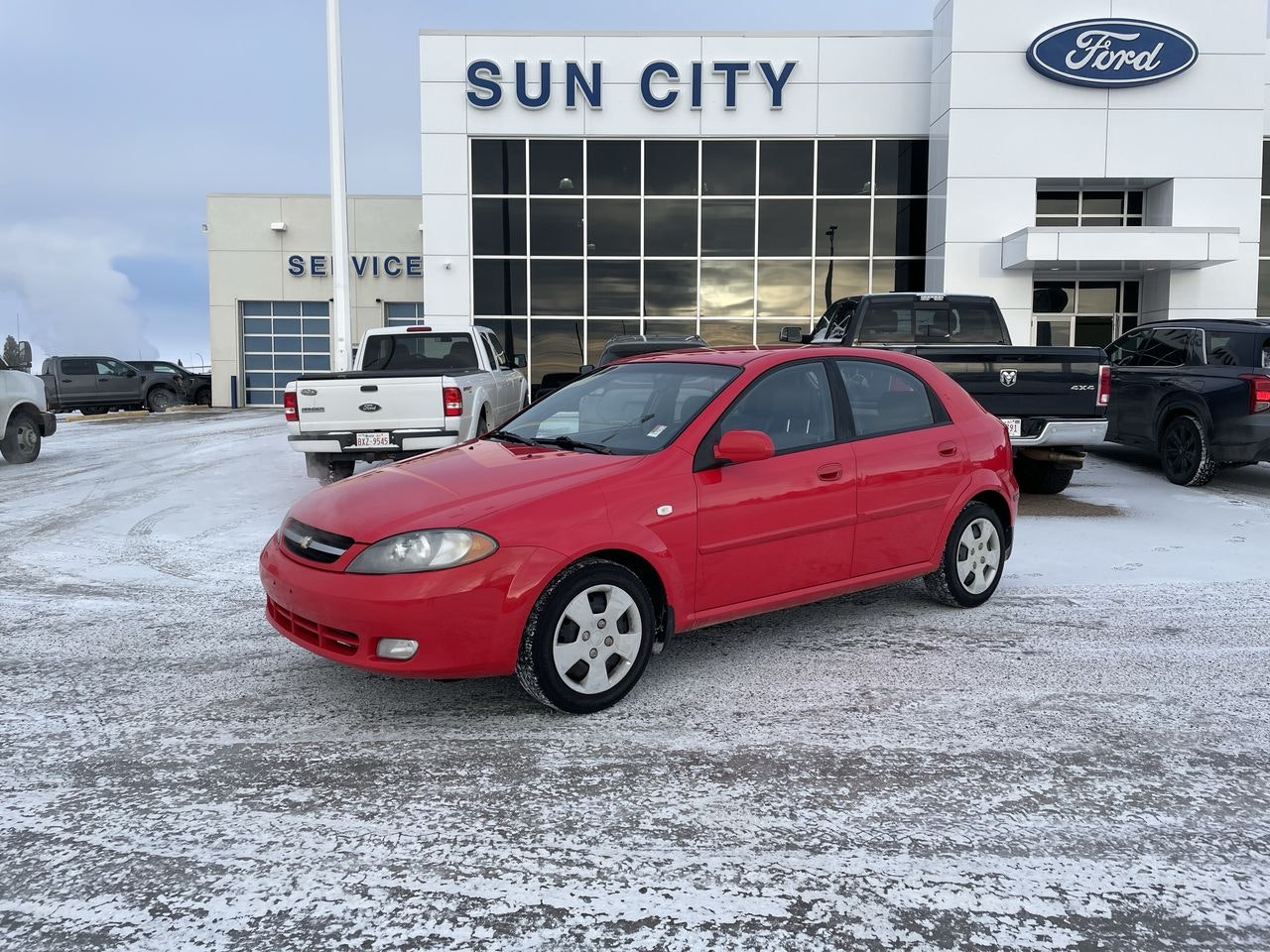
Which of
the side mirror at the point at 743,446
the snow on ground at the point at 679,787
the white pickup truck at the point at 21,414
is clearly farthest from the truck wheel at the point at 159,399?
the side mirror at the point at 743,446

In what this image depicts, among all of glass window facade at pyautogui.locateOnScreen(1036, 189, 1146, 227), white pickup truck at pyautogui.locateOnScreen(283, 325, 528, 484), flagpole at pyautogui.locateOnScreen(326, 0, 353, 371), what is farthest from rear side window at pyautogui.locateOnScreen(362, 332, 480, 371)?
glass window facade at pyautogui.locateOnScreen(1036, 189, 1146, 227)

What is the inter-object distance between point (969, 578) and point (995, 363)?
11.6ft

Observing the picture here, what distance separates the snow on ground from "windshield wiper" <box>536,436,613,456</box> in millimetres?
1141

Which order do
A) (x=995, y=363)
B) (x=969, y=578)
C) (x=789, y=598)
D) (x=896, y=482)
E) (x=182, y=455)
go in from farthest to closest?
(x=182, y=455) → (x=995, y=363) → (x=969, y=578) → (x=896, y=482) → (x=789, y=598)

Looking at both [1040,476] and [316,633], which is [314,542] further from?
[1040,476]

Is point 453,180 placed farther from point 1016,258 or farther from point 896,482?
point 896,482

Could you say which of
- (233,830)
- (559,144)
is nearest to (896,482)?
(233,830)

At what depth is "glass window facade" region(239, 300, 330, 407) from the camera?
3266 centimetres

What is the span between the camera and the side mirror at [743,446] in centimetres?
432

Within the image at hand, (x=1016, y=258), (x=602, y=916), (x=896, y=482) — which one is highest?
(x=1016, y=258)

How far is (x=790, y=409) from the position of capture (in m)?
4.93

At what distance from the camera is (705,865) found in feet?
9.39

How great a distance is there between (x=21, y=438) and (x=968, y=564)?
13.3m

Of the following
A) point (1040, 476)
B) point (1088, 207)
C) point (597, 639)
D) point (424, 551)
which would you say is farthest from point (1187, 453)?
point (1088, 207)
